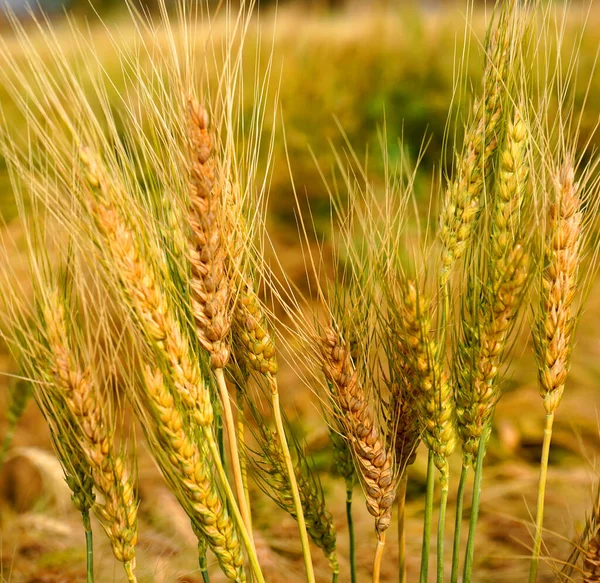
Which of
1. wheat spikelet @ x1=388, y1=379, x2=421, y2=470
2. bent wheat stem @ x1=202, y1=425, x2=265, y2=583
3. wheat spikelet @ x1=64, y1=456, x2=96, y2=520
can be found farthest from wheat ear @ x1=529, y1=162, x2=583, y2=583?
wheat spikelet @ x1=64, y1=456, x2=96, y2=520

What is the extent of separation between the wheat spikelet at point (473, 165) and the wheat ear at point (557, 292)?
6 centimetres

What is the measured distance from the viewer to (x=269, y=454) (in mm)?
591

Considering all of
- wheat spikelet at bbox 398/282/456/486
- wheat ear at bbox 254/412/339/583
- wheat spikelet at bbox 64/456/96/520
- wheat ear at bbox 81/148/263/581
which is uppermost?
wheat ear at bbox 81/148/263/581

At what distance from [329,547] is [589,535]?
0.73ft

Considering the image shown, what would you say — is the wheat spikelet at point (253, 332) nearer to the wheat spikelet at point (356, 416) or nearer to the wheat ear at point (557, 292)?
the wheat spikelet at point (356, 416)

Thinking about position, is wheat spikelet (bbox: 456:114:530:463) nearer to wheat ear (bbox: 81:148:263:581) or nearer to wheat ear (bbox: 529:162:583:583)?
wheat ear (bbox: 529:162:583:583)

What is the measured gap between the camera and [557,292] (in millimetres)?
541

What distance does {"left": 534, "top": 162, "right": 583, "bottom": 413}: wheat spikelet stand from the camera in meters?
0.53

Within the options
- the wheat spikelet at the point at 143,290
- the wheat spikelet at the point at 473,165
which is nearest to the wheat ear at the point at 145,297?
the wheat spikelet at the point at 143,290

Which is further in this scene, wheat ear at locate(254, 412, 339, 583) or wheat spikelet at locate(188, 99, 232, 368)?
wheat ear at locate(254, 412, 339, 583)

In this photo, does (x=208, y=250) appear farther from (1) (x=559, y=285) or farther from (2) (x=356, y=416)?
(1) (x=559, y=285)

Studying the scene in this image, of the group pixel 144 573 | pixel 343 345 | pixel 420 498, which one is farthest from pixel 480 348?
pixel 420 498

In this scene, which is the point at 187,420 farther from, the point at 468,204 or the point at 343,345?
the point at 468,204

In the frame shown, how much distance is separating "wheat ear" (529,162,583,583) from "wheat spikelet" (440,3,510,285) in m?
0.06
